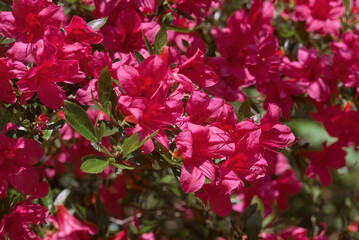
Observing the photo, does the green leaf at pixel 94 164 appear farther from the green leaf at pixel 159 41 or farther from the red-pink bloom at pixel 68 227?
the red-pink bloom at pixel 68 227

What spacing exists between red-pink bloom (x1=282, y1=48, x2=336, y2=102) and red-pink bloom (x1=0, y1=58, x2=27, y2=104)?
873 mm

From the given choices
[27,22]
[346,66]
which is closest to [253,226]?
[346,66]

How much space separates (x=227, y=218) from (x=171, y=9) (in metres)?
0.85

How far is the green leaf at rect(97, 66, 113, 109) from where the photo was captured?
98cm

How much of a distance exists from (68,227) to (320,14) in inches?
47.5

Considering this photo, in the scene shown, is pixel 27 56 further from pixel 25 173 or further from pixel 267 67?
pixel 267 67

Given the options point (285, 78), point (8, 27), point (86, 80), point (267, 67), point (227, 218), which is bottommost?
point (227, 218)

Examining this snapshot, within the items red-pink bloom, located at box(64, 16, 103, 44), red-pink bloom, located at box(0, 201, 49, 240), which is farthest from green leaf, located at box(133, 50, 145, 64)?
red-pink bloom, located at box(0, 201, 49, 240)

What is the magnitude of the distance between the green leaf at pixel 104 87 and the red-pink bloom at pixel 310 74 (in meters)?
0.72

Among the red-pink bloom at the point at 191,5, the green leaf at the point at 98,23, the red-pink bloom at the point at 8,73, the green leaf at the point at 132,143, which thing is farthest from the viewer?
→ the red-pink bloom at the point at 191,5

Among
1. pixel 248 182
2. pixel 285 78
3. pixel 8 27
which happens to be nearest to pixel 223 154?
pixel 248 182

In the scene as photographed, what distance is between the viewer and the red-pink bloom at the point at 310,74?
58.2 inches

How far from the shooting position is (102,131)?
3.24 ft

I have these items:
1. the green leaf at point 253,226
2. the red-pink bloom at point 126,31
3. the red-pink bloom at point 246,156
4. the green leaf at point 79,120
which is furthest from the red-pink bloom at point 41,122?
the green leaf at point 253,226
